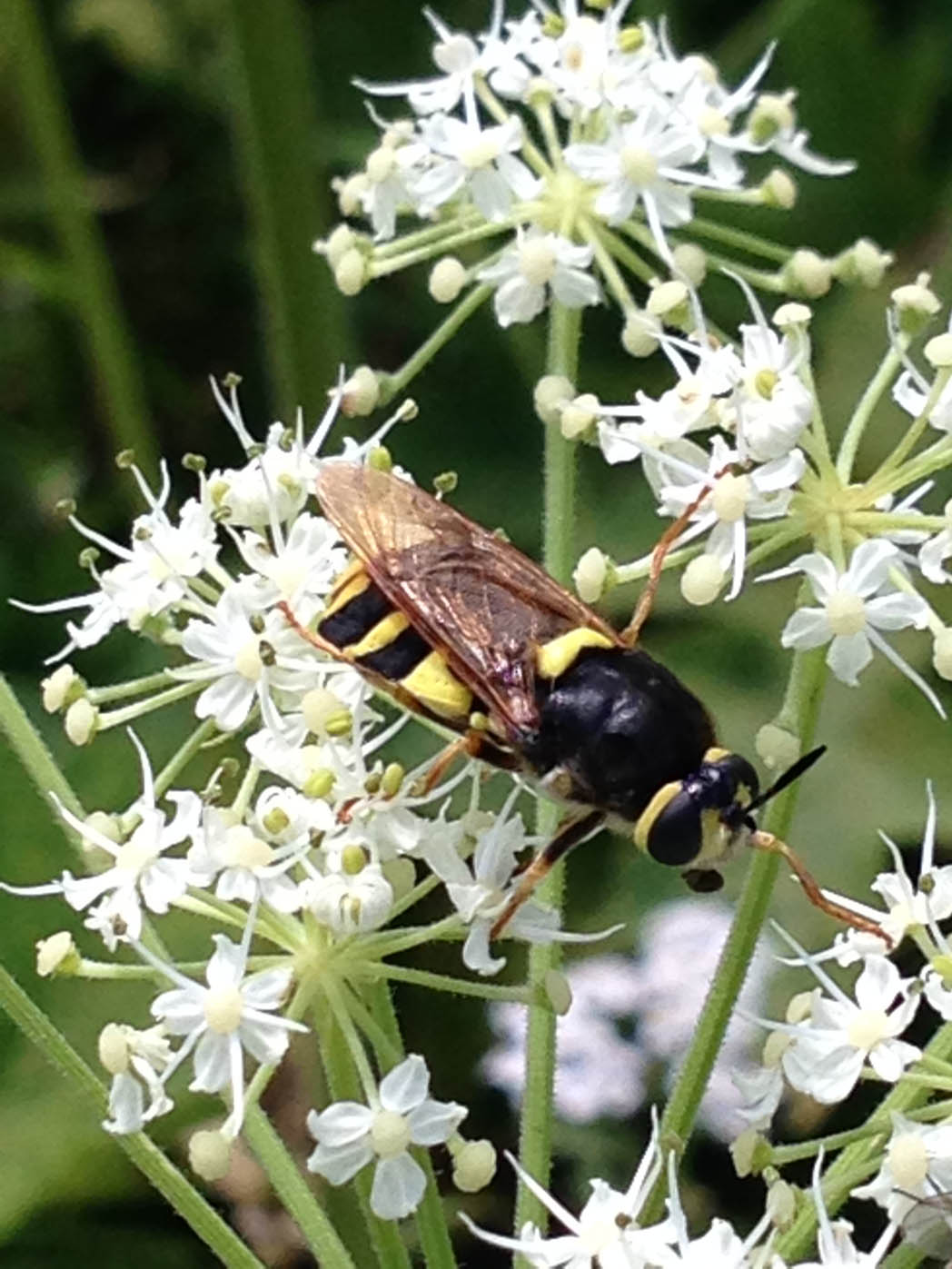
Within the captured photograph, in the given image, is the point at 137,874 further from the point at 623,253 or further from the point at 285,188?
the point at 285,188

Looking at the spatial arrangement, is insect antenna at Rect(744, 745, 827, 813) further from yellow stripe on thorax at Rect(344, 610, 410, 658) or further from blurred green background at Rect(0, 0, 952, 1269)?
blurred green background at Rect(0, 0, 952, 1269)

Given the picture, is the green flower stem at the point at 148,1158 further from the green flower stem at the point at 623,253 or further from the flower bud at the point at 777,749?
the green flower stem at the point at 623,253

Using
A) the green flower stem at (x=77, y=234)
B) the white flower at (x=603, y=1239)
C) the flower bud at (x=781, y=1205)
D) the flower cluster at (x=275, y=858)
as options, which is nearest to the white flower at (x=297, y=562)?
the flower cluster at (x=275, y=858)

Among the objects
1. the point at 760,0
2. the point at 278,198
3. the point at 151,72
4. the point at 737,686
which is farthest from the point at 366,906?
the point at 760,0

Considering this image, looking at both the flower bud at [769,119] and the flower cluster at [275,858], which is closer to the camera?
the flower cluster at [275,858]

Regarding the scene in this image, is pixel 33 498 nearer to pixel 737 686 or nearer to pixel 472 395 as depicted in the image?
pixel 472 395

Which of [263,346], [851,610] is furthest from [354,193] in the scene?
[263,346]
